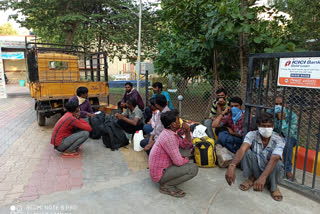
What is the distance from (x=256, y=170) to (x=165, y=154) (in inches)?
51.1

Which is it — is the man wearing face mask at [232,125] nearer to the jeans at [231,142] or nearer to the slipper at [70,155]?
the jeans at [231,142]

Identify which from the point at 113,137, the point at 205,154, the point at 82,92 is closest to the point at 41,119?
the point at 82,92

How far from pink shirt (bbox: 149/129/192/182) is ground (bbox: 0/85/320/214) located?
0.38m

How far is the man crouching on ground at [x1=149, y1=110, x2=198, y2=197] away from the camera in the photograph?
116 inches

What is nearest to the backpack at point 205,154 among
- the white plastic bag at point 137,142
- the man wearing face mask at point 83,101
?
the white plastic bag at point 137,142

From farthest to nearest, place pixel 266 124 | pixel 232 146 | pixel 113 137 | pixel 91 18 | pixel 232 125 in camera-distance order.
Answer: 1. pixel 91 18
2. pixel 113 137
3. pixel 232 125
4. pixel 232 146
5. pixel 266 124

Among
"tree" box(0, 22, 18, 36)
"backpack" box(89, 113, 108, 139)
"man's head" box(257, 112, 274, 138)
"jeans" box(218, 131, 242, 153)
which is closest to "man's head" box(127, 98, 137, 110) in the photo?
"backpack" box(89, 113, 108, 139)

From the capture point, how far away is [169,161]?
3.07 metres

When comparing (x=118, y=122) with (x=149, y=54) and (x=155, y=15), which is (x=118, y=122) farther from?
(x=155, y=15)

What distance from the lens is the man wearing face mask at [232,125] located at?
13.3 feet

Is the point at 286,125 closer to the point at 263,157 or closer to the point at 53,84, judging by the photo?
the point at 263,157

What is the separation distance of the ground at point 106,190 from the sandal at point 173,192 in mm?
59

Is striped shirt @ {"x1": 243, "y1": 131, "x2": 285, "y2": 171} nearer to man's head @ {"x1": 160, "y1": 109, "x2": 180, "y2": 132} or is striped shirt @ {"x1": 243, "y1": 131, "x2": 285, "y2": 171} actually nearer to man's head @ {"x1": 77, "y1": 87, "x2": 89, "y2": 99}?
man's head @ {"x1": 160, "y1": 109, "x2": 180, "y2": 132}

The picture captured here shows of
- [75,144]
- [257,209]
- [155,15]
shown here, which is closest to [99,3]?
[155,15]
